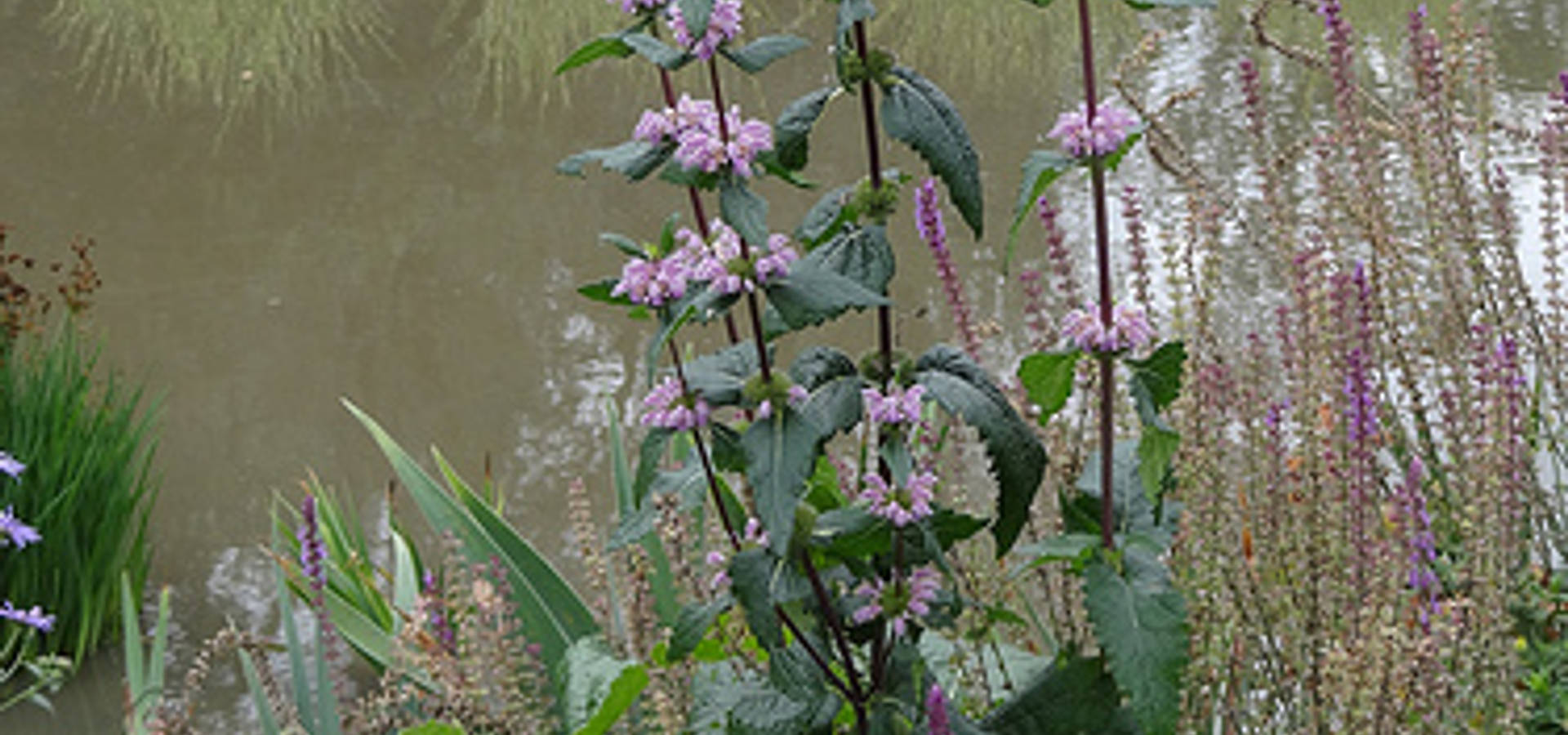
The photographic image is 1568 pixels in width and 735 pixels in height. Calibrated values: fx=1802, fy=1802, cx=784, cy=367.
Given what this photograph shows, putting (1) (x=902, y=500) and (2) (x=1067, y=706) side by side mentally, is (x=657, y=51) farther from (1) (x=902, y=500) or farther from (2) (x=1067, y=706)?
(2) (x=1067, y=706)

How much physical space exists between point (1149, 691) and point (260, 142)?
21.9 feet

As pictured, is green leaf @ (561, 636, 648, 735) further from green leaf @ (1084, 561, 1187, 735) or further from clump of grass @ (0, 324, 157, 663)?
clump of grass @ (0, 324, 157, 663)

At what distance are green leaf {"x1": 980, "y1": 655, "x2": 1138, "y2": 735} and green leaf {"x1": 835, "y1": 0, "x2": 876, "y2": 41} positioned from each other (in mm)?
634

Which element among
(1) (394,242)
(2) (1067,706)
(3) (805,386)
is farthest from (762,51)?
(1) (394,242)

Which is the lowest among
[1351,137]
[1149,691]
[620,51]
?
[1149,691]

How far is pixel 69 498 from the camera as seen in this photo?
140 inches

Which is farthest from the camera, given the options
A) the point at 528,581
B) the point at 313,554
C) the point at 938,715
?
the point at 528,581

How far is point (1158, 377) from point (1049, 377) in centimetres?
9

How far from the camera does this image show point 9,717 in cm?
379

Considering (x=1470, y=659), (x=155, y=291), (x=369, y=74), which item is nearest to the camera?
(x=1470, y=659)

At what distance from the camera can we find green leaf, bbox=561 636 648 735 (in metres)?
1.94

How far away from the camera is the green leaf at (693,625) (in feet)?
5.03

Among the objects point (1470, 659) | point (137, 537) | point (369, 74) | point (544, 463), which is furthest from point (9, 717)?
point (369, 74)

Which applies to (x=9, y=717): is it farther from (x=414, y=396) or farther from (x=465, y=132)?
(x=465, y=132)
